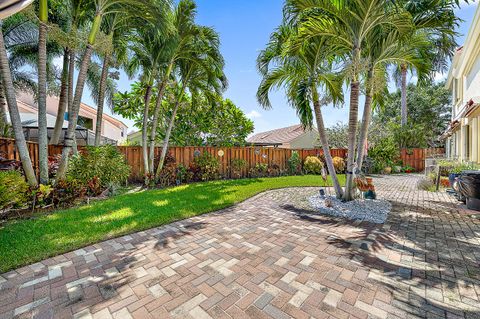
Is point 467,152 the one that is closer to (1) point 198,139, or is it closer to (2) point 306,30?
(2) point 306,30

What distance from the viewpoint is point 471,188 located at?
5.34 meters

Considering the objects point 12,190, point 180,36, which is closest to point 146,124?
point 180,36

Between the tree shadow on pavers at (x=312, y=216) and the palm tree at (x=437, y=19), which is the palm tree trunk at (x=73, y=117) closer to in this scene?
the tree shadow on pavers at (x=312, y=216)

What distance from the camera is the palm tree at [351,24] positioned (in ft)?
15.7

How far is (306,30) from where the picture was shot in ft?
17.0

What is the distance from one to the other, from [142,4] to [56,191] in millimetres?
5636

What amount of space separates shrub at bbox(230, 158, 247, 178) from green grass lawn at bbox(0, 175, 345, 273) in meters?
5.43

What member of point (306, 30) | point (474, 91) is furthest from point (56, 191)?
point (474, 91)

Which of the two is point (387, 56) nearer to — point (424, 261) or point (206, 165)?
point (424, 261)

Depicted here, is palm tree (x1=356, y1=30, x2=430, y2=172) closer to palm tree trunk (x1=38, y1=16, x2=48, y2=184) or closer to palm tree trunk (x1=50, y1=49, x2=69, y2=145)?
palm tree trunk (x1=38, y1=16, x2=48, y2=184)

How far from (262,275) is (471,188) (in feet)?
19.8

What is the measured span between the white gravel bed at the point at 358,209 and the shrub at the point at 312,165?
25.0 feet

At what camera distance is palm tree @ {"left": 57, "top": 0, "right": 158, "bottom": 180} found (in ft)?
19.9

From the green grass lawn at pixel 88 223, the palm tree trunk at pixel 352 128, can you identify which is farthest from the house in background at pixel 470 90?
the green grass lawn at pixel 88 223
